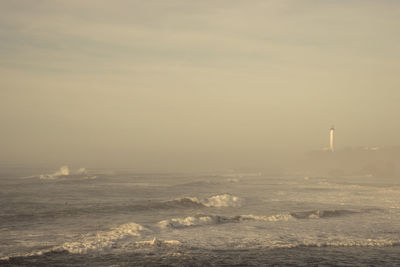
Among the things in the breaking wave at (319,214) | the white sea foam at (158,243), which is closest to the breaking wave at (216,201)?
the breaking wave at (319,214)

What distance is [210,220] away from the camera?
25797 millimetres

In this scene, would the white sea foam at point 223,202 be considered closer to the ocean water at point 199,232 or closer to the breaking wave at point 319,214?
the ocean water at point 199,232

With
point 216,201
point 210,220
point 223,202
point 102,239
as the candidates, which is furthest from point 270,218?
point 102,239

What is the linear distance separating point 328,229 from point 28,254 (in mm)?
16076

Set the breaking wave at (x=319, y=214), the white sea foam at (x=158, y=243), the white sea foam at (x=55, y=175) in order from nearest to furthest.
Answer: the white sea foam at (x=158, y=243) < the breaking wave at (x=319, y=214) < the white sea foam at (x=55, y=175)

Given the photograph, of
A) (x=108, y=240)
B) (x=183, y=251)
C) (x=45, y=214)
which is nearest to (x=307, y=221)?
(x=183, y=251)

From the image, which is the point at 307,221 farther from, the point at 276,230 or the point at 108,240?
the point at 108,240

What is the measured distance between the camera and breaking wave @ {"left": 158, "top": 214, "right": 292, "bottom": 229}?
24.0 meters

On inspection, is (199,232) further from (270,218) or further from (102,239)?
(270,218)

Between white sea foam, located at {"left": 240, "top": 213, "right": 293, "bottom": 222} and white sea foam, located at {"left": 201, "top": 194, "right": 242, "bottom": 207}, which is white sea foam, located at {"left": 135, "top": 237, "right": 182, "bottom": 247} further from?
white sea foam, located at {"left": 201, "top": 194, "right": 242, "bottom": 207}

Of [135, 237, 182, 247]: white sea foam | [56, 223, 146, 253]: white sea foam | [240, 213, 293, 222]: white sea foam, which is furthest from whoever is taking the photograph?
[240, 213, 293, 222]: white sea foam

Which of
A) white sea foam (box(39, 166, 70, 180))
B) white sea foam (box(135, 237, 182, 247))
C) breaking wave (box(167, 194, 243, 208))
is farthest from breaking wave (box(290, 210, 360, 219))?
white sea foam (box(39, 166, 70, 180))

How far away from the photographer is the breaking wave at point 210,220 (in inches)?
944

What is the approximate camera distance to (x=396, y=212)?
28969 millimetres
